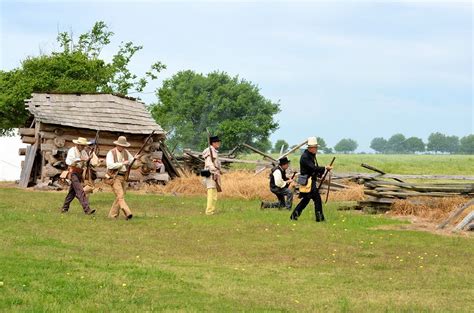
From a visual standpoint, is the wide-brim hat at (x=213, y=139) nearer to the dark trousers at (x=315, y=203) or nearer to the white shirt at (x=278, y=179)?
the white shirt at (x=278, y=179)

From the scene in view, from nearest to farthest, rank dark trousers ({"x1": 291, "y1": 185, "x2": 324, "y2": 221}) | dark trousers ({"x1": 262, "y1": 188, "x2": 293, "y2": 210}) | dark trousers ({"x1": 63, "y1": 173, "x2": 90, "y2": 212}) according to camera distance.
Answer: dark trousers ({"x1": 291, "y1": 185, "x2": 324, "y2": 221})
dark trousers ({"x1": 63, "y1": 173, "x2": 90, "y2": 212})
dark trousers ({"x1": 262, "y1": 188, "x2": 293, "y2": 210})

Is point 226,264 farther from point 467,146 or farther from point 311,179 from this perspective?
point 467,146

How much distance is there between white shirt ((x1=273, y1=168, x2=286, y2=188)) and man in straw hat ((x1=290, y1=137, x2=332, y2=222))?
109 inches

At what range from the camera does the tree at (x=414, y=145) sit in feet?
509

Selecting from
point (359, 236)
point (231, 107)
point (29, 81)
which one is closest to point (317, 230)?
point (359, 236)

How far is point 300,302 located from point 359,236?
6328mm

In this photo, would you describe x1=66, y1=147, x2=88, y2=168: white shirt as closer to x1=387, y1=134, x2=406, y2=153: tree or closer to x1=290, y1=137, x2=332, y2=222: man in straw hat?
x1=290, y1=137, x2=332, y2=222: man in straw hat

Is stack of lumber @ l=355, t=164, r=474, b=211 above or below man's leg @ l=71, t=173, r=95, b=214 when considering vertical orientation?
above

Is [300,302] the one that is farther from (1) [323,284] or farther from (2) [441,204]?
(2) [441,204]

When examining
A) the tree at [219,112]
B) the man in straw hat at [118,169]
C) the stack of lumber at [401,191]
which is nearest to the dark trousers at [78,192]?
the man in straw hat at [118,169]

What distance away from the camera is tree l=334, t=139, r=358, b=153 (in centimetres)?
16875

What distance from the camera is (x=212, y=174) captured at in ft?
63.9

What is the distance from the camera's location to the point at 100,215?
18594 millimetres

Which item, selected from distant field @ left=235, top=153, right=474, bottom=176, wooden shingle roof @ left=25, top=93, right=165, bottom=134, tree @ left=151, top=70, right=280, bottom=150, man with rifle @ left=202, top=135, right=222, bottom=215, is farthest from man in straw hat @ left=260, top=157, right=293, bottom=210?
tree @ left=151, top=70, right=280, bottom=150
